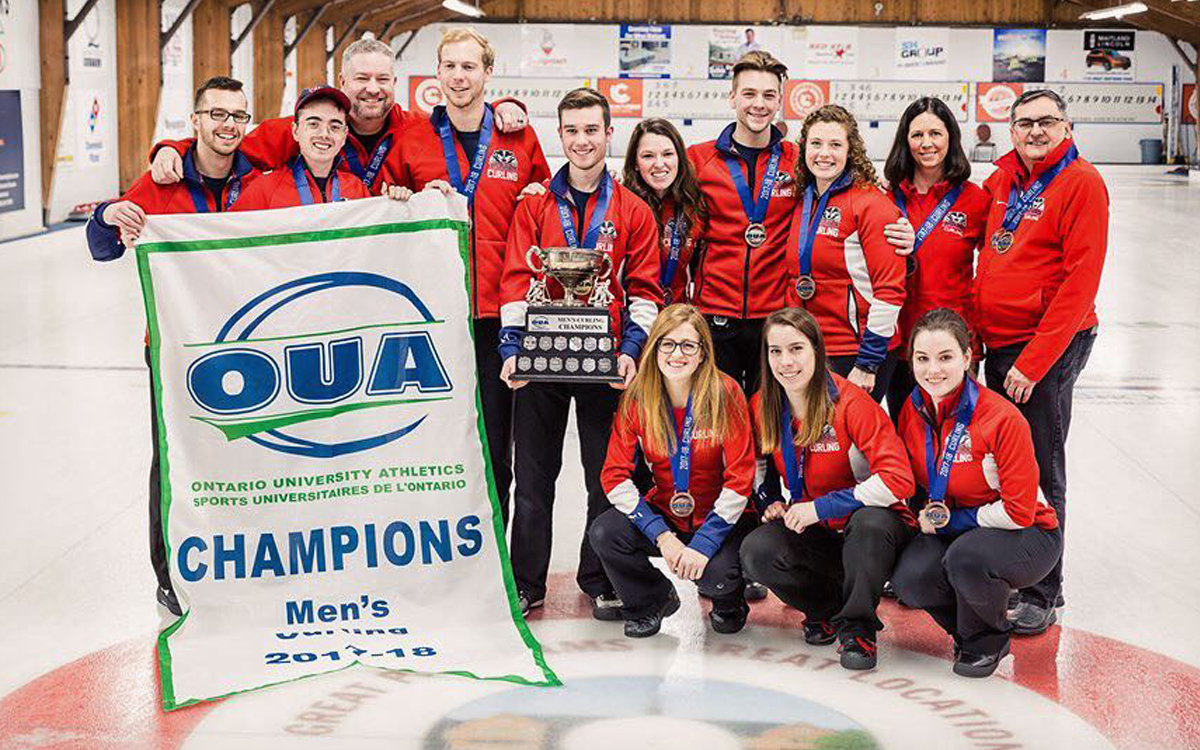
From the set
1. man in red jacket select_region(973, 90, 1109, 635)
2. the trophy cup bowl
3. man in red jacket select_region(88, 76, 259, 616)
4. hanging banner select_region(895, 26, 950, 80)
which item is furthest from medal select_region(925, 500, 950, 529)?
hanging banner select_region(895, 26, 950, 80)

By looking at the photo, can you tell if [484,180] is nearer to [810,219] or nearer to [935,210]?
[810,219]

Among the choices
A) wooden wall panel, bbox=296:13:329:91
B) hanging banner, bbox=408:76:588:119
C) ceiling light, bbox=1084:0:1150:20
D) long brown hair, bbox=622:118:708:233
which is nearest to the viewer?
long brown hair, bbox=622:118:708:233

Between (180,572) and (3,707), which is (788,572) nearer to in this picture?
(180,572)

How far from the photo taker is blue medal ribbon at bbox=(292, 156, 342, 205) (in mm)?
4324

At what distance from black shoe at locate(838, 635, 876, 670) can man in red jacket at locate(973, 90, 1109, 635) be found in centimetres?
60

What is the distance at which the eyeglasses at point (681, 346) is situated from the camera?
4156 millimetres

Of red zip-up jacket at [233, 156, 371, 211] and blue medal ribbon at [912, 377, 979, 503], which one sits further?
red zip-up jacket at [233, 156, 371, 211]

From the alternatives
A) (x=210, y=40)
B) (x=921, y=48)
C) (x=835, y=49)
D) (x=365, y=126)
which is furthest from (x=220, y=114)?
(x=921, y=48)

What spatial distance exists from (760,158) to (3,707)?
111 inches

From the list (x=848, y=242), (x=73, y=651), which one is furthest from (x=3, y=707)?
(x=848, y=242)

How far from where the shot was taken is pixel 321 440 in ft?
13.5

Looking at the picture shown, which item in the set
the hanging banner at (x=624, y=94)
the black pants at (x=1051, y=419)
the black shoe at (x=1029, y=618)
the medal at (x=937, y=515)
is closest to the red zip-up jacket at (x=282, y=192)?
the medal at (x=937, y=515)

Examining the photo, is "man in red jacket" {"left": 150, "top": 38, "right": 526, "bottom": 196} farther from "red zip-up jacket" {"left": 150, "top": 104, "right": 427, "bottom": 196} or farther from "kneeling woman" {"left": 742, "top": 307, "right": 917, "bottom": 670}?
"kneeling woman" {"left": 742, "top": 307, "right": 917, "bottom": 670}

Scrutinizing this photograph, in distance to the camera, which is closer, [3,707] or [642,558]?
[3,707]
